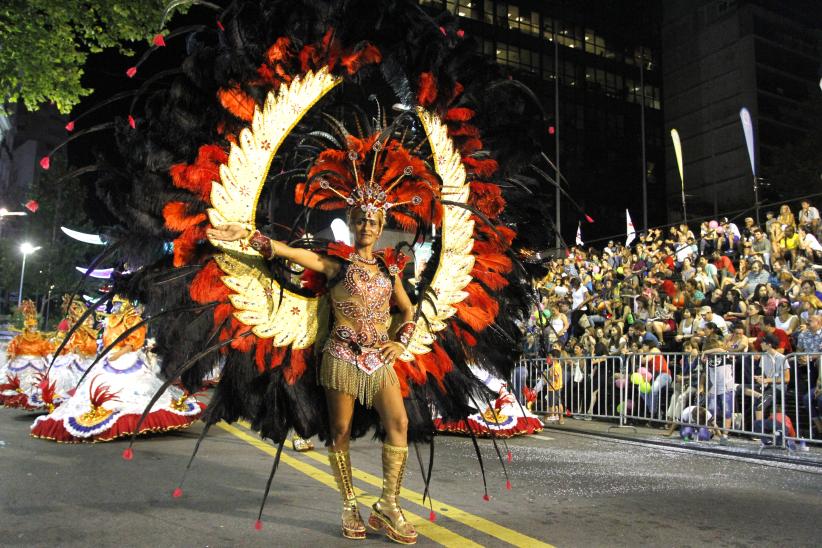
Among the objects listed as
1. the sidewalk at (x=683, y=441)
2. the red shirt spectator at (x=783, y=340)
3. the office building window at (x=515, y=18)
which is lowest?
the sidewalk at (x=683, y=441)

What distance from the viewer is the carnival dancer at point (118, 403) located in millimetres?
8023

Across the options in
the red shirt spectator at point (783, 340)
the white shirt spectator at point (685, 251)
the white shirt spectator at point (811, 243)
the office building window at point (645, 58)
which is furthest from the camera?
the office building window at point (645, 58)

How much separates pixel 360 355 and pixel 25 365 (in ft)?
32.1

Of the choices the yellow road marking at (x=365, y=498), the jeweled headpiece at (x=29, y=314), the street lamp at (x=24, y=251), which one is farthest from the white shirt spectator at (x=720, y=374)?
the street lamp at (x=24, y=251)

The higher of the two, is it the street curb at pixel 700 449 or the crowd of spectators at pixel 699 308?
the crowd of spectators at pixel 699 308

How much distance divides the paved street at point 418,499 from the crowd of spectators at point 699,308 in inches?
72.8

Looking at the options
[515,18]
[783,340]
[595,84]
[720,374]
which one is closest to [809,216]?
[783,340]

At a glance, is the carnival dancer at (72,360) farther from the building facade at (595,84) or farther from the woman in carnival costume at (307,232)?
the building facade at (595,84)

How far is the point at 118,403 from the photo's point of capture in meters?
8.30

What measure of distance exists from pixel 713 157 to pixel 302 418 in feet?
160

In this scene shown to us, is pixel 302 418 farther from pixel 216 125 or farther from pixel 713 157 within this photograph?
pixel 713 157

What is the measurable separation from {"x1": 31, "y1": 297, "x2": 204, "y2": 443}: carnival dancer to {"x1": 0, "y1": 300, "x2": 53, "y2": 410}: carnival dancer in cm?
314

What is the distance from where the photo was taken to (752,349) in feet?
33.8

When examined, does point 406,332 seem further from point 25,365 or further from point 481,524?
point 25,365
